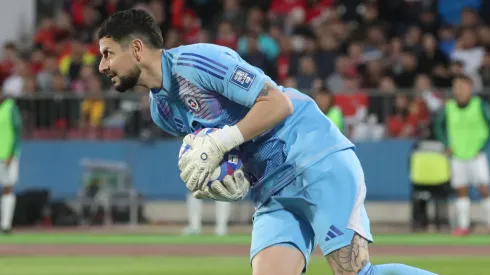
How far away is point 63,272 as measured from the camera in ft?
37.1

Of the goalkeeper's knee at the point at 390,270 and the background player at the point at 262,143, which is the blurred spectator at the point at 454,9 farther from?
the goalkeeper's knee at the point at 390,270

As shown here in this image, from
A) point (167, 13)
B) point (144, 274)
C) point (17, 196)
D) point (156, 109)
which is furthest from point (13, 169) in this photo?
point (156, 109)

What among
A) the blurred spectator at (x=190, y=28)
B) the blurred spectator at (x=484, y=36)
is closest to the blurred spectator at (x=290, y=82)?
Answer: the blurred spectator at (x=190, y=28)

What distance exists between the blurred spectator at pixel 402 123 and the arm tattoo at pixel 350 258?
13.2 meters

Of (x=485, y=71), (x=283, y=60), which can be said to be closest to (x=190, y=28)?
(x=283, y=60)

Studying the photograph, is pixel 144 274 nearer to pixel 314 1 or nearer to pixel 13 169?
pixel 13 169

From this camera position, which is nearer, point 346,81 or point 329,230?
point 329,230

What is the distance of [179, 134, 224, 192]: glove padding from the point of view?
17.3 feet

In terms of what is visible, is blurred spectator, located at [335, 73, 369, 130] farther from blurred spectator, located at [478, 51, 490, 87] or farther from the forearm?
the forearm

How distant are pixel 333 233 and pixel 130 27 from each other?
153 centimetres

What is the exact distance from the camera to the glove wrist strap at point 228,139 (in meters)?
5.29

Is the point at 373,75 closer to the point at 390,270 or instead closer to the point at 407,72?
the point at 407,72

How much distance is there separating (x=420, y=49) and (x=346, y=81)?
166cm

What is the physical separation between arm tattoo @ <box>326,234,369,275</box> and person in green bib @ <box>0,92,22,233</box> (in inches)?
512
